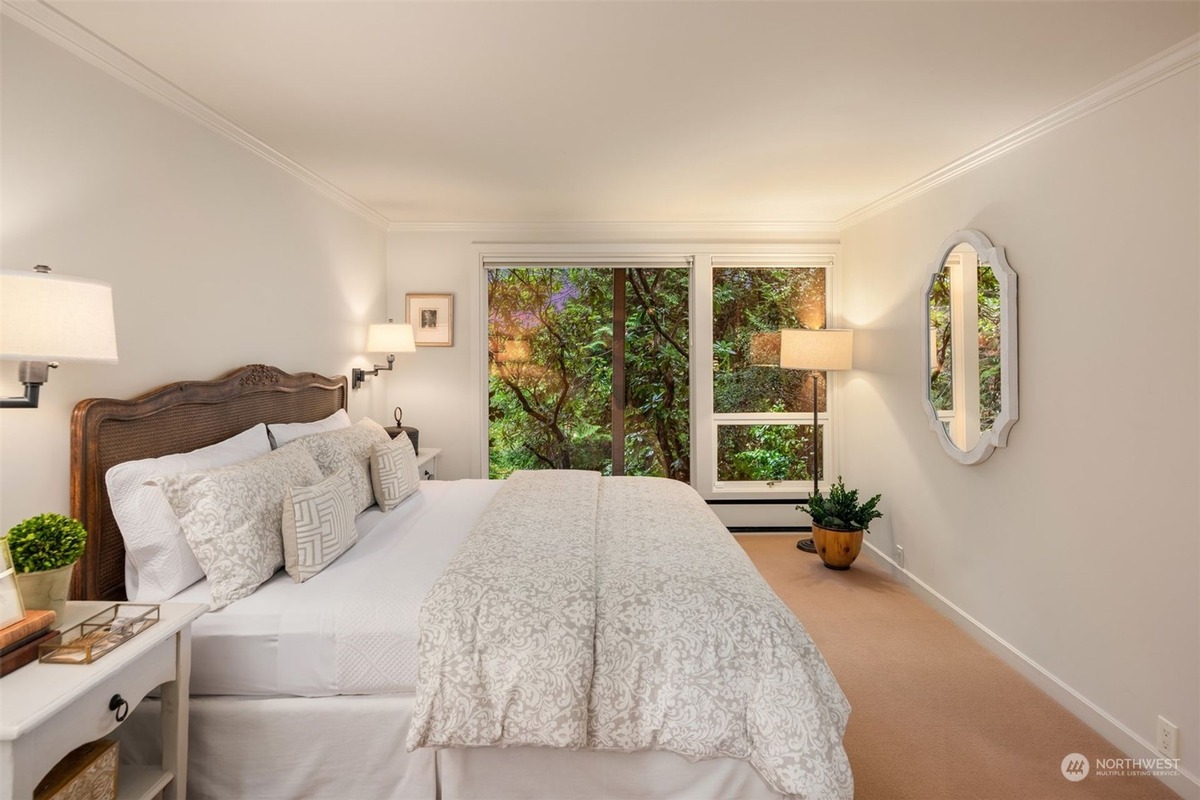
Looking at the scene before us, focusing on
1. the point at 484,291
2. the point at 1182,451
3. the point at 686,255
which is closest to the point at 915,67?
the point at 1182,451

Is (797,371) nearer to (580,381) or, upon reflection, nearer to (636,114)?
(580,381)

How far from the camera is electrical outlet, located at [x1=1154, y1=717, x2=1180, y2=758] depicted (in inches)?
76.5

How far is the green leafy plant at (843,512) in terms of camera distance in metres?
3.80

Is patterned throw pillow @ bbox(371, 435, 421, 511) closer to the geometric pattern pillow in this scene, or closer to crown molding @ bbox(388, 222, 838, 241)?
the geometric pattern pillow

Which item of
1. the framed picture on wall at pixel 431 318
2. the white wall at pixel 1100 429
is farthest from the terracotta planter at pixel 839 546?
the framed picture on wall at pixel 431 318

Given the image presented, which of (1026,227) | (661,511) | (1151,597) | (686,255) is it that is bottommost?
(1151,597)

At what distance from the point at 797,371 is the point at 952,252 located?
5.78 ft

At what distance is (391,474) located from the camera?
2918 millimetres

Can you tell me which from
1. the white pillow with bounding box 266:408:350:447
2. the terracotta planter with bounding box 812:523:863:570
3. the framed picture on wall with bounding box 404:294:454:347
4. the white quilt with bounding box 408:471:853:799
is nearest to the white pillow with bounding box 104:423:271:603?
the white pillow with bounding box 266:408:350:447

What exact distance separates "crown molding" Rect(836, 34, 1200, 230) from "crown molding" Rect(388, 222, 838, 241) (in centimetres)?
110

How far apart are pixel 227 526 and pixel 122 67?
1646mm

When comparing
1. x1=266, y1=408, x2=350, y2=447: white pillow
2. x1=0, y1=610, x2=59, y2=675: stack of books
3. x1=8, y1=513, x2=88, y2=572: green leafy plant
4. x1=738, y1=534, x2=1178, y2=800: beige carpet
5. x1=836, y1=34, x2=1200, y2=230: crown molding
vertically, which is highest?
x1=836, y1=34, x2=1200, y2=230: crown molding

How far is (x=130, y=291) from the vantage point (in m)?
2.09

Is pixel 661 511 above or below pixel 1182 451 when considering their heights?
below
